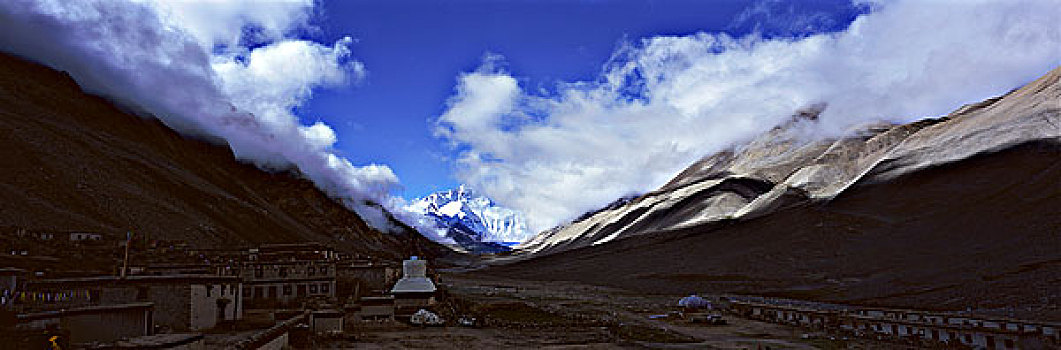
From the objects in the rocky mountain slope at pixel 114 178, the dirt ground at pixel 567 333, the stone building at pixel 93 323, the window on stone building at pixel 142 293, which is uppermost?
the rocky mountain slope at pixel 114 178

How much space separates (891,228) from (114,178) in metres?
86.1

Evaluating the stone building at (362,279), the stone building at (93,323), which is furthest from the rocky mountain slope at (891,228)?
the stone building at (93,323)

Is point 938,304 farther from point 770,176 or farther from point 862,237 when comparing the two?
point 770,176

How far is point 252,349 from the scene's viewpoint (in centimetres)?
2148

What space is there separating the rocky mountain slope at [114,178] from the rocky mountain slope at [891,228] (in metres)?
42.5

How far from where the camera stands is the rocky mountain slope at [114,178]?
6002cm

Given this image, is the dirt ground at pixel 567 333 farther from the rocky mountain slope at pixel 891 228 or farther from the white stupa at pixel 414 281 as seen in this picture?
the rocky mountain slope at pixel 891 228

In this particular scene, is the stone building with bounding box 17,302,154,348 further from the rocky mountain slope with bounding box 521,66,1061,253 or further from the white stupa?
the rocky mountain slope with bounding box 521,66,1061,253

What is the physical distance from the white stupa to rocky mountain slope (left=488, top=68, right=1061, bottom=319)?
122ft

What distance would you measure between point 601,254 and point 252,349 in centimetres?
9167

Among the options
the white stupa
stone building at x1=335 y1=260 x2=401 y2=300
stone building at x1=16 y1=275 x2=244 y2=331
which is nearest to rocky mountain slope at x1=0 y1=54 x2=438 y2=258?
stone building at x1=335 y1=260 x2=401 y2=300

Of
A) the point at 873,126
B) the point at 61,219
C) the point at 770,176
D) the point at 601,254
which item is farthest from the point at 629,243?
the point at 61,219

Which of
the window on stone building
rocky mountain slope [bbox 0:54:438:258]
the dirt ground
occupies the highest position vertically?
rocky mountain slope [bbox 0:54:438:258]

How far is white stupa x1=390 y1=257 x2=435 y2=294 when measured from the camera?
43781 mm
